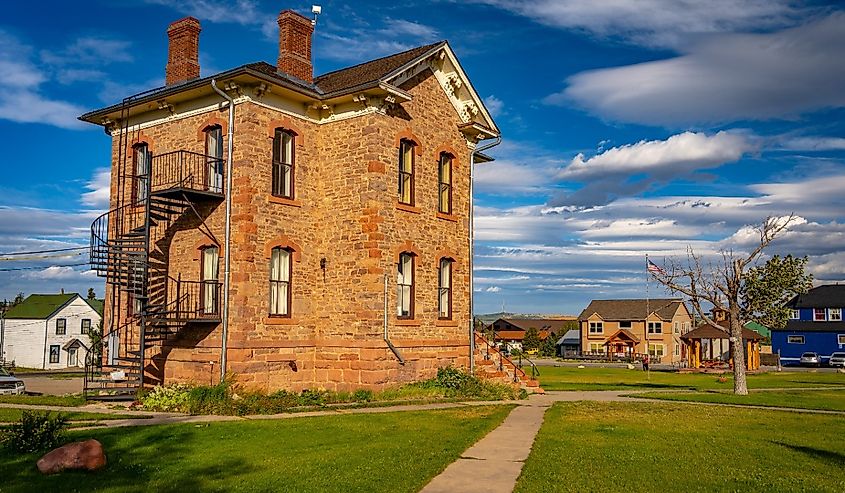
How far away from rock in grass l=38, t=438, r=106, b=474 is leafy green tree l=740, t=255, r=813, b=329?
2528 centimetres

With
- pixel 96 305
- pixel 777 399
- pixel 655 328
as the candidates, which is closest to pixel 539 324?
pixel 655 328

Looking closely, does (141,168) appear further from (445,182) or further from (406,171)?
(445,182)

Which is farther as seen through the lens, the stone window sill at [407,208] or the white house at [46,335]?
the white house at [46,335]

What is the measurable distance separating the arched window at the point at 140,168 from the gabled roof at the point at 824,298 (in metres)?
62.7

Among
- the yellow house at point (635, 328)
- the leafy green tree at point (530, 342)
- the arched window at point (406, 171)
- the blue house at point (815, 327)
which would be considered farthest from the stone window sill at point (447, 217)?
the leafy green tree at point (530, 342)

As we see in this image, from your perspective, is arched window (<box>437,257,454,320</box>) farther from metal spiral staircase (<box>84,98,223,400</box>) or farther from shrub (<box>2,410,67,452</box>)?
shrub (<box>2,410,67,452</box>)

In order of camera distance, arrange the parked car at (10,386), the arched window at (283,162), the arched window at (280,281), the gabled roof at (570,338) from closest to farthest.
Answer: the arched window at (280,281) < the arched window at (283,162) < the parked car at (10,386) < the gabled roof at (570,338)

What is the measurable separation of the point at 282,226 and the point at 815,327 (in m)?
63.4

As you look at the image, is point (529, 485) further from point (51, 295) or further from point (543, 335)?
point (543, 335)

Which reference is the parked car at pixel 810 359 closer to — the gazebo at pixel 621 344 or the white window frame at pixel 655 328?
the gazebo at pixel 621 344

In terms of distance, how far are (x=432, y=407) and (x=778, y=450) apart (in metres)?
9.15

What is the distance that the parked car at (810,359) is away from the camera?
2628 inches

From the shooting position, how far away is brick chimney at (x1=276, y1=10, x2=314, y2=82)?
24156 mm

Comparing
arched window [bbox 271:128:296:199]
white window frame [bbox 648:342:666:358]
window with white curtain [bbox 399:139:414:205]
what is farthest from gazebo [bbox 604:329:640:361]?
arched window [bbox 271:128:296:199]
